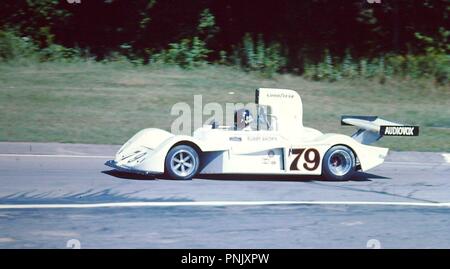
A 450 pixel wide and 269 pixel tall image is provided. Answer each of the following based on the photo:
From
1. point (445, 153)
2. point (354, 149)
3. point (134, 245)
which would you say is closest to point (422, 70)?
point (445, 153)

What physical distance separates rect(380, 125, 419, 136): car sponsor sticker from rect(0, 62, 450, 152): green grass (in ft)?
11.2

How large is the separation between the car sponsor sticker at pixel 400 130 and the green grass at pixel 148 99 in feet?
11.2

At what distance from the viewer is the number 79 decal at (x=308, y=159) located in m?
12.8

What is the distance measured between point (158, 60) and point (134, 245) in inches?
680

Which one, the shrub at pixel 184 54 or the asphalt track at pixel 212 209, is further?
the shrub at pixel 184 54


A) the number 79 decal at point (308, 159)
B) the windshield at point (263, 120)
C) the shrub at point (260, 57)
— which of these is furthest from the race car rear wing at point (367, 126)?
the shrub at point (260, 57)

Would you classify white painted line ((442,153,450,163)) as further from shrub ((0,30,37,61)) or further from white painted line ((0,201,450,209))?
shrub ((0,30,37,61))

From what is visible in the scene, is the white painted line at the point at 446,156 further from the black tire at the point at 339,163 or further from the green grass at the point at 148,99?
the black tire at the point at 339,163

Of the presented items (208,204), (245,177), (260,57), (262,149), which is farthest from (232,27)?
(208,204)

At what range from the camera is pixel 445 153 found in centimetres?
1590

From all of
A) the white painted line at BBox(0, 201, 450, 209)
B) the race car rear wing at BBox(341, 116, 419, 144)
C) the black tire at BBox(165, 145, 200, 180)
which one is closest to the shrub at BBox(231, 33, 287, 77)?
the race car rear wing at BBox(341, 116, 419, 144)

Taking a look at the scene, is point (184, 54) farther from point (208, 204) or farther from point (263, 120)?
point (208, 204)

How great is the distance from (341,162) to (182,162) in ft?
8.74

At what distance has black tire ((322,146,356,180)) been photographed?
12992 millimetres
